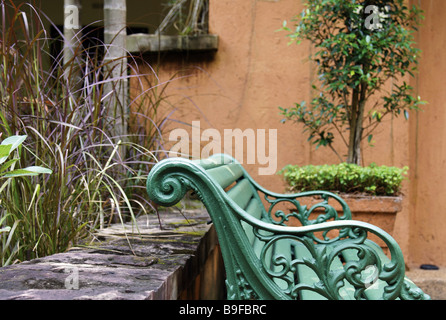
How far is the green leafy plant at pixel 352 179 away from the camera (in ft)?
10.8

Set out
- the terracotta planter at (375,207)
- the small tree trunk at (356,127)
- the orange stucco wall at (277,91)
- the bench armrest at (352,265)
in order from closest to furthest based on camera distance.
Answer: the bench armrest at (352,265) → the terracotta planter at (375,207) → the small tree trunk at (356,127) → the orange stucco wall at (277,91)

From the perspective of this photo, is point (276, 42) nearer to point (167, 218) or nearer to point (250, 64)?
point (250, 64)

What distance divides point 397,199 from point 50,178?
2.23 metres

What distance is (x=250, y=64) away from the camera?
13.9ft

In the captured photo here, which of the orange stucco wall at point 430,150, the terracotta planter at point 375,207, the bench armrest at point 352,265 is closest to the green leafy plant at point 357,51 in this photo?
the terracotta planter at point 375,207

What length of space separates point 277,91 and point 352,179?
3.91ft

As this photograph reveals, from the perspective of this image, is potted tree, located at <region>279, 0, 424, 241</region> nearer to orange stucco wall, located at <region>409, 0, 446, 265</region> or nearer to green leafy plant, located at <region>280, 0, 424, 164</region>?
green leafy plant, located at <region>280, 0, 424, 164</region>

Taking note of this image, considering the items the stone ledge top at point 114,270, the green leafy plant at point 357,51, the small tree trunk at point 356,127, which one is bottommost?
the stone ledge top at point 114,270

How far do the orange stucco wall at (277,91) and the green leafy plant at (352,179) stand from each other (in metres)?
0.75

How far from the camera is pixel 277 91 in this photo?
13.8 ft

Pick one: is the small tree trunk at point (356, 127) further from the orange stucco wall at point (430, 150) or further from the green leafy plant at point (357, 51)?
the orange stucco wall at point (430, 150)

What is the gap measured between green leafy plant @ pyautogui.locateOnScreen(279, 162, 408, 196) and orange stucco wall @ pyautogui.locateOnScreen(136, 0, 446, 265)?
0.75 meters

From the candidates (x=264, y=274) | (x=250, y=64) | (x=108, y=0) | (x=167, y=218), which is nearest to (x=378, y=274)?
(x=264, y=274)

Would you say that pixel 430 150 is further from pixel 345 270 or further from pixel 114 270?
pixel 114 270
